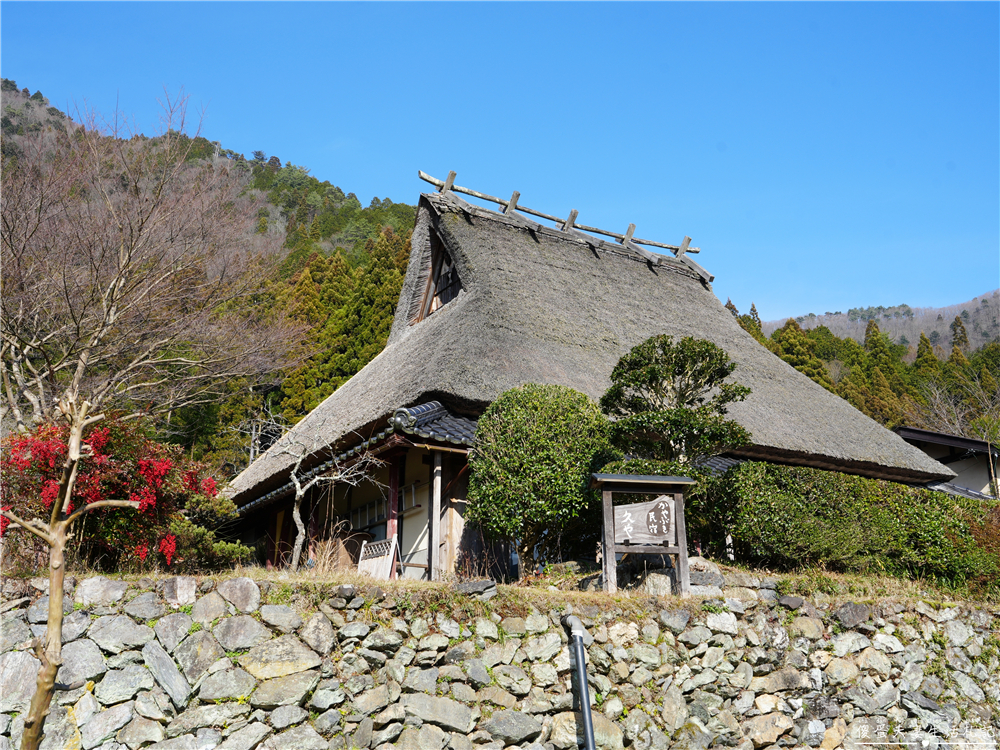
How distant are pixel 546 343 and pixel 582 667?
6363 mm

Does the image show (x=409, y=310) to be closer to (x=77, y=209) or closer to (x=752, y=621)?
(x=77, y=209)

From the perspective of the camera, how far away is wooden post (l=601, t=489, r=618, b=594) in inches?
283

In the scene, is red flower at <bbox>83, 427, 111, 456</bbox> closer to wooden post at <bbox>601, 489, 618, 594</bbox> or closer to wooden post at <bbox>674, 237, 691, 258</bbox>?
wooden post at <bbox>601, 489, 618, 594</bbox>

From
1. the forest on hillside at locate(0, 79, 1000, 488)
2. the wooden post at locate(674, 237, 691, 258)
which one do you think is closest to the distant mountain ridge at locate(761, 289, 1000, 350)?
the forest on hillside at locate(0, 79, 1000, 488)

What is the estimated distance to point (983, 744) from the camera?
24.6 feet

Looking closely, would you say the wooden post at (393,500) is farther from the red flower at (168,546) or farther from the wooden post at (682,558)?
the wooden post at (682,558)

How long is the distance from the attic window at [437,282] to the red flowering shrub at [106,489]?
25.7 feet

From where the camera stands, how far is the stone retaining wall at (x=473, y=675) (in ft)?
18.0

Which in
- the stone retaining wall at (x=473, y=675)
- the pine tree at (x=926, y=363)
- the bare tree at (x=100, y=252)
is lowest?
the stone retaining wall at (x=473, y=675)

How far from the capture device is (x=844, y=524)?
8.84 m

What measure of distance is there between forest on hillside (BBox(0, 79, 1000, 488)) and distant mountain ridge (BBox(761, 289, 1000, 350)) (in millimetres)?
27062

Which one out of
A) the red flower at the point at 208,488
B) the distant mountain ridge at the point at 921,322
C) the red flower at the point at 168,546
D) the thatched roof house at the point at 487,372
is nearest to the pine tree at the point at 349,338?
the thatched roof house at the point at 487,372

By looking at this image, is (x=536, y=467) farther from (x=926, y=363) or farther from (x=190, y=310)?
(x=926, y=363)

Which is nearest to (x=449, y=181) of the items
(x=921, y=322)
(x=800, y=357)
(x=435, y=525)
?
(x=435, y=525)
